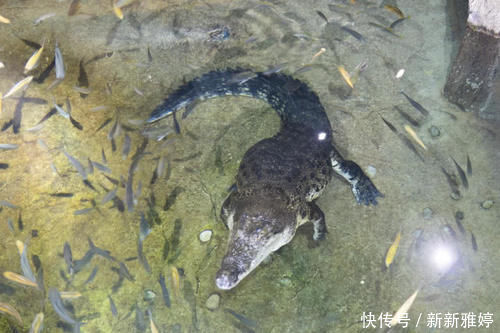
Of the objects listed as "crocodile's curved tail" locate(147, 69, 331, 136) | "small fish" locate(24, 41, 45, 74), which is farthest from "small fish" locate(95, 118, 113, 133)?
"small fish" locate(24, 41, 45, 74)

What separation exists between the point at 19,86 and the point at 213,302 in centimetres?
318

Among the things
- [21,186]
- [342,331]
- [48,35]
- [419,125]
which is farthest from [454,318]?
[48,35]

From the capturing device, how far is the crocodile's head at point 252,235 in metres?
3.17

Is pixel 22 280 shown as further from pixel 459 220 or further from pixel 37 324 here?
pixel 459 220

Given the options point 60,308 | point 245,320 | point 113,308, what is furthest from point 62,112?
point 245,320

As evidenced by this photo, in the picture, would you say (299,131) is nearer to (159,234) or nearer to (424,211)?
(424,211)

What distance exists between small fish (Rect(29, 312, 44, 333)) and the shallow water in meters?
0.05

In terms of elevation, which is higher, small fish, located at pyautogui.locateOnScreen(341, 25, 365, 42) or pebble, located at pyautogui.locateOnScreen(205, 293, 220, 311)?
small fish, located at pyautogui.locateOnScreen(341, 25, 365, 42)

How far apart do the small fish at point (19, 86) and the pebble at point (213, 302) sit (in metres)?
3.10

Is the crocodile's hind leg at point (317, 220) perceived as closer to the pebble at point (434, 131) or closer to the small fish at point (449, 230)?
the small fish at point (449, 230)

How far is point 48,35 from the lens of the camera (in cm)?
478

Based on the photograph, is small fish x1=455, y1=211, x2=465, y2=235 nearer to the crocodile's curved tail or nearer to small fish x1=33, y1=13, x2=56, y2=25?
the crocodile's curved tail

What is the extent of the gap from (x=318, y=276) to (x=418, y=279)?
0.85 m

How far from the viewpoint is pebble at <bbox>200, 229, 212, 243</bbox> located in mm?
3629
